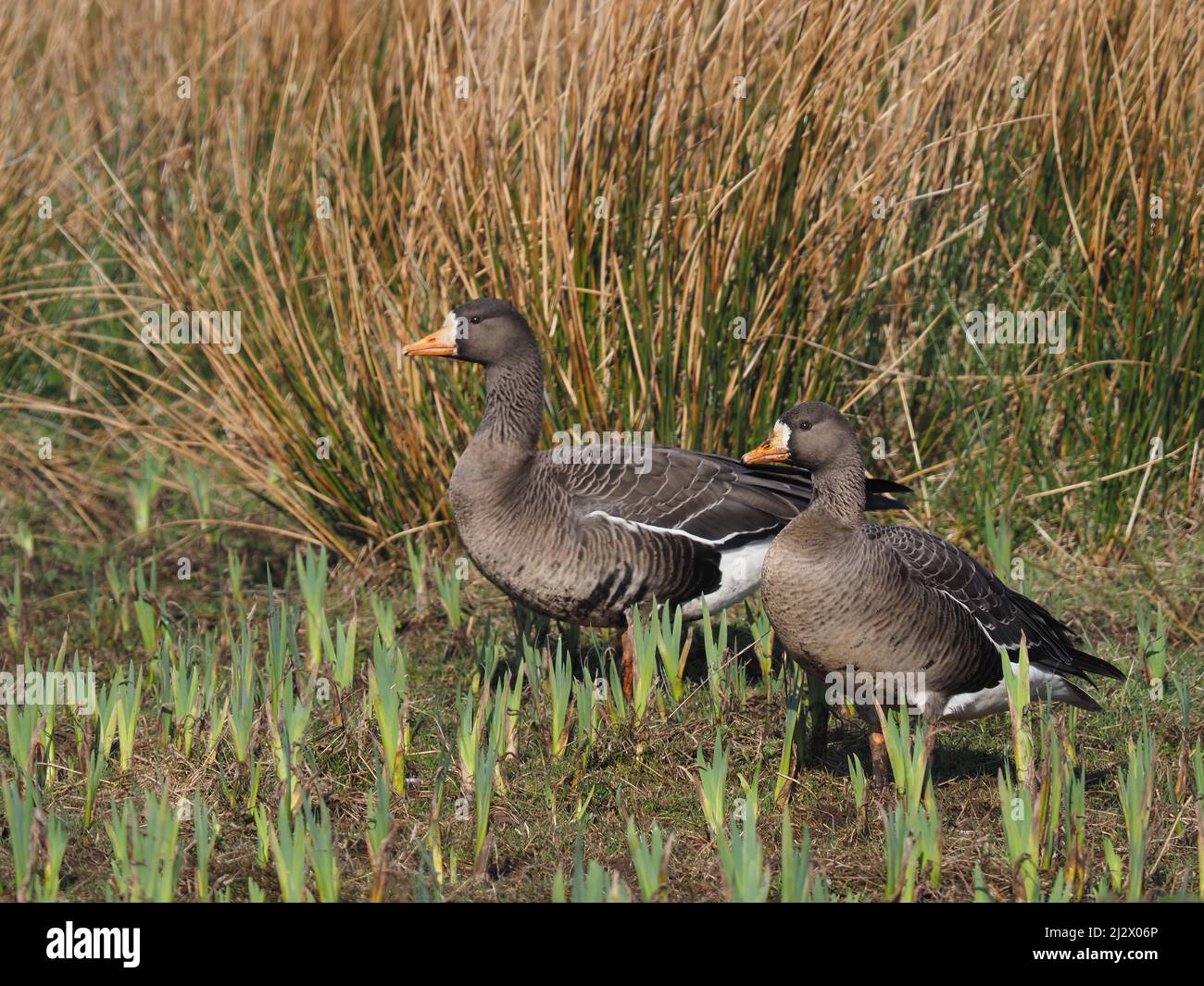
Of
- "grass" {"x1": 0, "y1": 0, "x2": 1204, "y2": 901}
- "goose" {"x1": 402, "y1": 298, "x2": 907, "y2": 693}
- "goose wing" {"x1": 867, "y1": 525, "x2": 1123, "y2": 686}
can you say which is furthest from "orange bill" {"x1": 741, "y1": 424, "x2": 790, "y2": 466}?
"grass" {"x1": 0, "y1": 0, "x2": 1204, "y2": 901}

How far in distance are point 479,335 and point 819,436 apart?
5.69 feet

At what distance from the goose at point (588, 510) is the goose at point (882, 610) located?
1.88ft

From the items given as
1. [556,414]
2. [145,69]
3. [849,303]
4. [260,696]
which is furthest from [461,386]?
[145,69]

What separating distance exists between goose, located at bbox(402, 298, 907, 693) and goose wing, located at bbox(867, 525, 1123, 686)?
53 cm

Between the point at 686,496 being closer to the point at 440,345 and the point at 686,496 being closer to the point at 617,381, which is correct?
the point at 617,381

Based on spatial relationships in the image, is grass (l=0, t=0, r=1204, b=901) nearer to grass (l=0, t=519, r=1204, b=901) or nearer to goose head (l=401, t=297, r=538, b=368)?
grass (l=0, t=519, r=1204, b=901)

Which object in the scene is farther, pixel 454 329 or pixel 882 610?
pixel 454 329

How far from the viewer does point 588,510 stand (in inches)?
235

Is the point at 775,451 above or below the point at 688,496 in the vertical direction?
below

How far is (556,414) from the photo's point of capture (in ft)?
22.8

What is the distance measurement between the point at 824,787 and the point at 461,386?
10.00 feet

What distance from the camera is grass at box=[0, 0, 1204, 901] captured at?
5.00m

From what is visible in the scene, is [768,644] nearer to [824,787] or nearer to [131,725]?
[824,787]

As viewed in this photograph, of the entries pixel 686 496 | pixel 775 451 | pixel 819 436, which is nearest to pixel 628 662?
pixel 686 496
